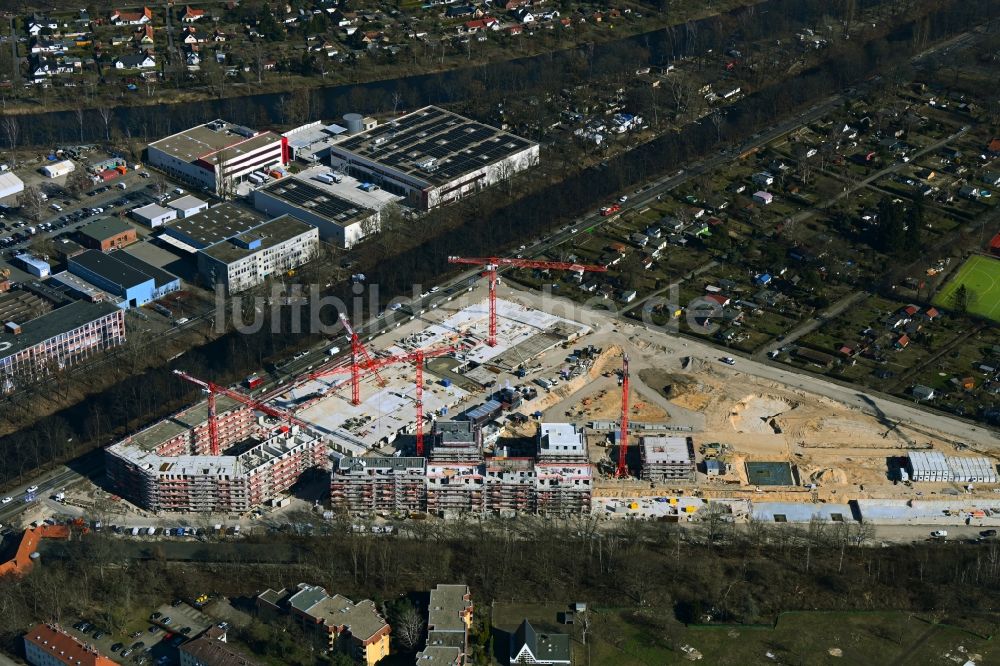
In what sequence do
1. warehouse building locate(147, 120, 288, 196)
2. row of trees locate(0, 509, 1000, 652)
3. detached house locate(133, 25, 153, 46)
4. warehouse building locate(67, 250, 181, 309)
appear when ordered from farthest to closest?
1. detached house locate(133, 25, 153, 46)
2. warehouse building locate(147, 120, 288, 196)
3. warehouse building locate(67, 250, 181, 309)
4. row of trees locate(0, 509, 1000, 652)

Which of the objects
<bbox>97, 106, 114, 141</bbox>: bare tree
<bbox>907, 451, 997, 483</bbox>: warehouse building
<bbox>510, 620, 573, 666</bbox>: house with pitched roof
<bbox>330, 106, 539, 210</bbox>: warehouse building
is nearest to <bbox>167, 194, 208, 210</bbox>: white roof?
<bbox>330, 106, 539, 210</bbox>: warehouse building

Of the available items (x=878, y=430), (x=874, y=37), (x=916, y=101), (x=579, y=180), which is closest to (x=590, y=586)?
(x=878, y=430)

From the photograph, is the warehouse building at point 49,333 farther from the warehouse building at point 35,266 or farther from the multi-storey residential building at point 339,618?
the multi-storey residential building at point 339,618

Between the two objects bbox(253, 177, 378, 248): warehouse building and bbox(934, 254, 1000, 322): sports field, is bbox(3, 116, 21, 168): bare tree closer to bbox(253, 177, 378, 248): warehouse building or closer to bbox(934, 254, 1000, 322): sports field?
bbox(253, 177, 378, 248): warehouse building

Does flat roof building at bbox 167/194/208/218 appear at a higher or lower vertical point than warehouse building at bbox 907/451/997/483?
higher

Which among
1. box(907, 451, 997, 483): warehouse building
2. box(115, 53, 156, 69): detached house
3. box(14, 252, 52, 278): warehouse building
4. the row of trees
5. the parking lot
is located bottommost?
the parking lot

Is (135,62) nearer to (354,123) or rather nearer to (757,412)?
(354,123)

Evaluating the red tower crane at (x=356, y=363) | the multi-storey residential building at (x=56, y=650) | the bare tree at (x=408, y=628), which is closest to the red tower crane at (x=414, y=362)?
the red tower crane at (x=356, y=363)
